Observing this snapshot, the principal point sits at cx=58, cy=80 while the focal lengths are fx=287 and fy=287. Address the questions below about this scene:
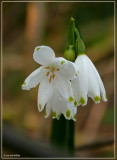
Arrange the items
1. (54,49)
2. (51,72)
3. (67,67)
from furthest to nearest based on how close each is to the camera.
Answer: (54,49), (51,72), (67,67)

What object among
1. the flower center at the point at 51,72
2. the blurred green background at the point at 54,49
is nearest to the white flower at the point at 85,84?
the flower center at the point at 51,72

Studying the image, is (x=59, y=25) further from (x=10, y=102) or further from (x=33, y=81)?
(x=33, y=81)

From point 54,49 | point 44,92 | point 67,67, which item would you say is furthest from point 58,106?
point 54,49

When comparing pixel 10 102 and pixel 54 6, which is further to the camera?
pixel 54 6

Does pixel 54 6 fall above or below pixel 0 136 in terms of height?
above

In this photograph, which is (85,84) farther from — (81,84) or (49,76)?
(49,76)

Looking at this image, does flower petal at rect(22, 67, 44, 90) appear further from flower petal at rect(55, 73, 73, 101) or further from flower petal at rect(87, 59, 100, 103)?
flower petal at rect(87, 59, 100, 103)

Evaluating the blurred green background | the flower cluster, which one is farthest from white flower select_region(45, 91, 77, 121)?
the blurred green background

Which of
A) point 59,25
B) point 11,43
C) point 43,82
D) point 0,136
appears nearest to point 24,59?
point 11,43
